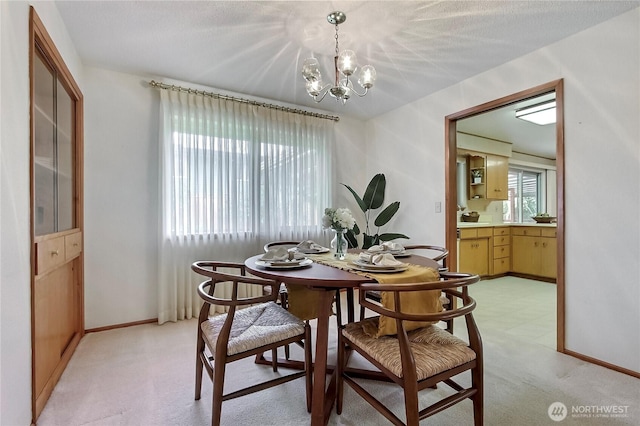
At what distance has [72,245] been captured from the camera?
222cm

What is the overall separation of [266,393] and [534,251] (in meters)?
4.82

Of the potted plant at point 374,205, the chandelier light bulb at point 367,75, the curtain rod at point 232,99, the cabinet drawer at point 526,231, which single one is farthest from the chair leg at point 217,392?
the cabinet drawer at point 526,231

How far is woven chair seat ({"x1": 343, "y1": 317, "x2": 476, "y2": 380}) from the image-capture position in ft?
4.05

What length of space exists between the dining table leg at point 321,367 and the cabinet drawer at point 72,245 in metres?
1.87

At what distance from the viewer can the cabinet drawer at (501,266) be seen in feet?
15.8

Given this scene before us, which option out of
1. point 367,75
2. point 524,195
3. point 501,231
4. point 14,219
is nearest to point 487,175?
point 501,231

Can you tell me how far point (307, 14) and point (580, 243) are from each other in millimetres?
2578

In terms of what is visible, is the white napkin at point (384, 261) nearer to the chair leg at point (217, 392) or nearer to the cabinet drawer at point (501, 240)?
the chair leg at point (217, 392)

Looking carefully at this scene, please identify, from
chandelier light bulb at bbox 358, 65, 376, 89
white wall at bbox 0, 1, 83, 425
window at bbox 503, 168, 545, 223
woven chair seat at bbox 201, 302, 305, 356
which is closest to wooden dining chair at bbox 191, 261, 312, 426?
woven chair seat at bbox 201, 302, 305, 356

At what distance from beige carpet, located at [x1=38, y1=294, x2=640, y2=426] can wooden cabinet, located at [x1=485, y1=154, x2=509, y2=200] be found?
3.36 metres

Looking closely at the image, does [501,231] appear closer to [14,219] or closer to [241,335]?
[241,335]

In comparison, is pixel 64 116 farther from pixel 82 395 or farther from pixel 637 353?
pixel 637 353

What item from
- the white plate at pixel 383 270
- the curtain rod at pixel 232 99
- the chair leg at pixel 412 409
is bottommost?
the chair leg at pixel 412 409

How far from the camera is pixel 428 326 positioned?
62.6 inches
